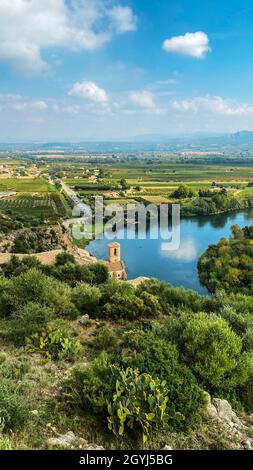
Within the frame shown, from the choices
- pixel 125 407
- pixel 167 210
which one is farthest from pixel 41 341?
pixel 167 210

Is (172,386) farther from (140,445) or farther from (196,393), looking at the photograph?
(140,445)

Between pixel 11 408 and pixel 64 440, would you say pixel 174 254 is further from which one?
pixel 64 440

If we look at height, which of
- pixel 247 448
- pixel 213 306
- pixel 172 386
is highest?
pixel 172 386

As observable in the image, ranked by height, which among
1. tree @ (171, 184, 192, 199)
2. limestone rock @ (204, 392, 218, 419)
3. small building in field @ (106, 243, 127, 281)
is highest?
tree @ (171, 184, 192, 199)

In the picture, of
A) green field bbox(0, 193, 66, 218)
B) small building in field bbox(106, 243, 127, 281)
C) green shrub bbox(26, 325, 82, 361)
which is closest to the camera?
green shrub bbox(26, 325, 82, 361)

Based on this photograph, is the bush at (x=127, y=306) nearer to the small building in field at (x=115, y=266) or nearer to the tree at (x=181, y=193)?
the small building in field at (x=115, y=266)

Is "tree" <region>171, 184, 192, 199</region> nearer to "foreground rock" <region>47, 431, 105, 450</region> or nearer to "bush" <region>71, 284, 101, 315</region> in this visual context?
"bush" <region>71, 284, 101, 315</region>

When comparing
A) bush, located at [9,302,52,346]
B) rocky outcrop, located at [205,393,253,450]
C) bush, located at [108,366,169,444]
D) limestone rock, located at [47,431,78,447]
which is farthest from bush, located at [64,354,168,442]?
bush, located at [9,302,52,346]
